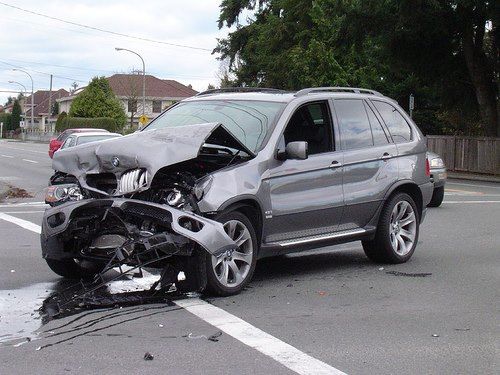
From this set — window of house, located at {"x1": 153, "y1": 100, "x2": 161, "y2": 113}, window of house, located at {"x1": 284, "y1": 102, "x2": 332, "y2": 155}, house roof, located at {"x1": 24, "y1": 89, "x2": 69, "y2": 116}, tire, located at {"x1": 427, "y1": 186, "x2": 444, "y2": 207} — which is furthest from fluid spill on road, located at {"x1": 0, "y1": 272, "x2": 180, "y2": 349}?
house roof, located at {"x1": 24, "y1": 89, "x2": 69, "y2": 116}

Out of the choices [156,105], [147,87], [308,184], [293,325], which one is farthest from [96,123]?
[293,325]

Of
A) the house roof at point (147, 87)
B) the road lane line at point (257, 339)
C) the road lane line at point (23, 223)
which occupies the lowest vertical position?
the road lane line at point (257, 339)

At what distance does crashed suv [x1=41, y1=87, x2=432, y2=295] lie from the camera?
267 inches

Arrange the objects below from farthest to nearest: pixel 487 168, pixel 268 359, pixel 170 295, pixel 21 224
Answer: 1. pixel 487 168
2. pixel 21 224
3. pixel 170 295
4. pixel 268 359

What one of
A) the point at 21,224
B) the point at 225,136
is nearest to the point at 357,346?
the point at 225,136

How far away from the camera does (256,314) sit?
6504 mm

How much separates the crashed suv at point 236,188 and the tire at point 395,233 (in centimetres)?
2

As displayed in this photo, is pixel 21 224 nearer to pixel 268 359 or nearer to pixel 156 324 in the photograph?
pixel 156 324

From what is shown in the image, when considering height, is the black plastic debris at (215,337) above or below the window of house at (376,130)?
below

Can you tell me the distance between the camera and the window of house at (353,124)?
8.52 metres

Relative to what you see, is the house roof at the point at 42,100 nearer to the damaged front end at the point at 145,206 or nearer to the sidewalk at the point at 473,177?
the sidewalk at the point at 473,177

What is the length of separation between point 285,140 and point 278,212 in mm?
837

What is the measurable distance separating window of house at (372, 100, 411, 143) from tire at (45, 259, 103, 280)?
372 centimetres

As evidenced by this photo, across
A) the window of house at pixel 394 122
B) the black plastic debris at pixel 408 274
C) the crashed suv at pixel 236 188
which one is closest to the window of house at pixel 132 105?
the window of house at pixel 394 122
